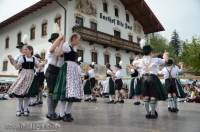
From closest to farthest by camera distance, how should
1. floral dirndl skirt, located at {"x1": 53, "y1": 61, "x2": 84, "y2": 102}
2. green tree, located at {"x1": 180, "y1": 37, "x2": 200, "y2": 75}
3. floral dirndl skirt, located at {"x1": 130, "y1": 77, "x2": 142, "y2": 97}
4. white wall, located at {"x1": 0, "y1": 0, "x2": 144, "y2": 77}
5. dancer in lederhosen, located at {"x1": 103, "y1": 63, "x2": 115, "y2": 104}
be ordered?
floral dirndl skirt, located at {"x1": 53, "y1": 61, "x2": 84, "y2": 102} < floral dirndl skirt, located at {"x1": 130, "y1": 77, "x2": 142, "y2": 97} < dancer in lederhosen, located at {"x1": 103, "y1": 63, "x2": 115, "y2": 104} < white wall, located at {"x1": 0, "y1": 0, "x2": 144, "y2": 77} < green tree, located at {"x1": 180, "y1": 37, "x2": 200, "y2": 75}

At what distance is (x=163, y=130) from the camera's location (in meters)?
3.43

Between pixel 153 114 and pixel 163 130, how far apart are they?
56.9 inches

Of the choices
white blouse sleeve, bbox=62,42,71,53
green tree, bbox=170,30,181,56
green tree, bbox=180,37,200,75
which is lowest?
white blouse sleeve, bbox=62,42,71,53

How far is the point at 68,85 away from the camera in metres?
3.99

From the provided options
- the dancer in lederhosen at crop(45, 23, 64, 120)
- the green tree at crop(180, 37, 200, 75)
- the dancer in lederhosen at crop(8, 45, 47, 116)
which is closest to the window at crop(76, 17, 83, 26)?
the dancer in lederhosen at crop(8, 45, 47, 116)

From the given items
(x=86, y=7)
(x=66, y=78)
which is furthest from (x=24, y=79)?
(x=86, y=7)

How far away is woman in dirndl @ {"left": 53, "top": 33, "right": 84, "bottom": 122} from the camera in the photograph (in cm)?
396

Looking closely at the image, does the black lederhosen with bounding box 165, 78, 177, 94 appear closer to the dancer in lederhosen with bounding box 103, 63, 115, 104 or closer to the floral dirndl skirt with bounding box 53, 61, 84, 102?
the floral dirndl skirt with bounding box 53, 61, 84, 102

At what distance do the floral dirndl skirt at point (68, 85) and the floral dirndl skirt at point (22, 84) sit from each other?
1374mm

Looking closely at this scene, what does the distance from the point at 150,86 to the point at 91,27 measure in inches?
708

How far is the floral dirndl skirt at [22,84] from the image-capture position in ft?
16.3

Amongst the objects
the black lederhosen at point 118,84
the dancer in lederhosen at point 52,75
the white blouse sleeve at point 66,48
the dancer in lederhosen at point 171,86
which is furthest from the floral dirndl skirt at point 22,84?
the black lederhosen at point 118,84

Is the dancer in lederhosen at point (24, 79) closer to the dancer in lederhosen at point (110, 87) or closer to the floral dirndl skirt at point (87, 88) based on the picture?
the dancer in lederhosen at point (110, 87)

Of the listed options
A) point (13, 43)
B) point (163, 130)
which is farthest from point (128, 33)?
point (163, 130)
